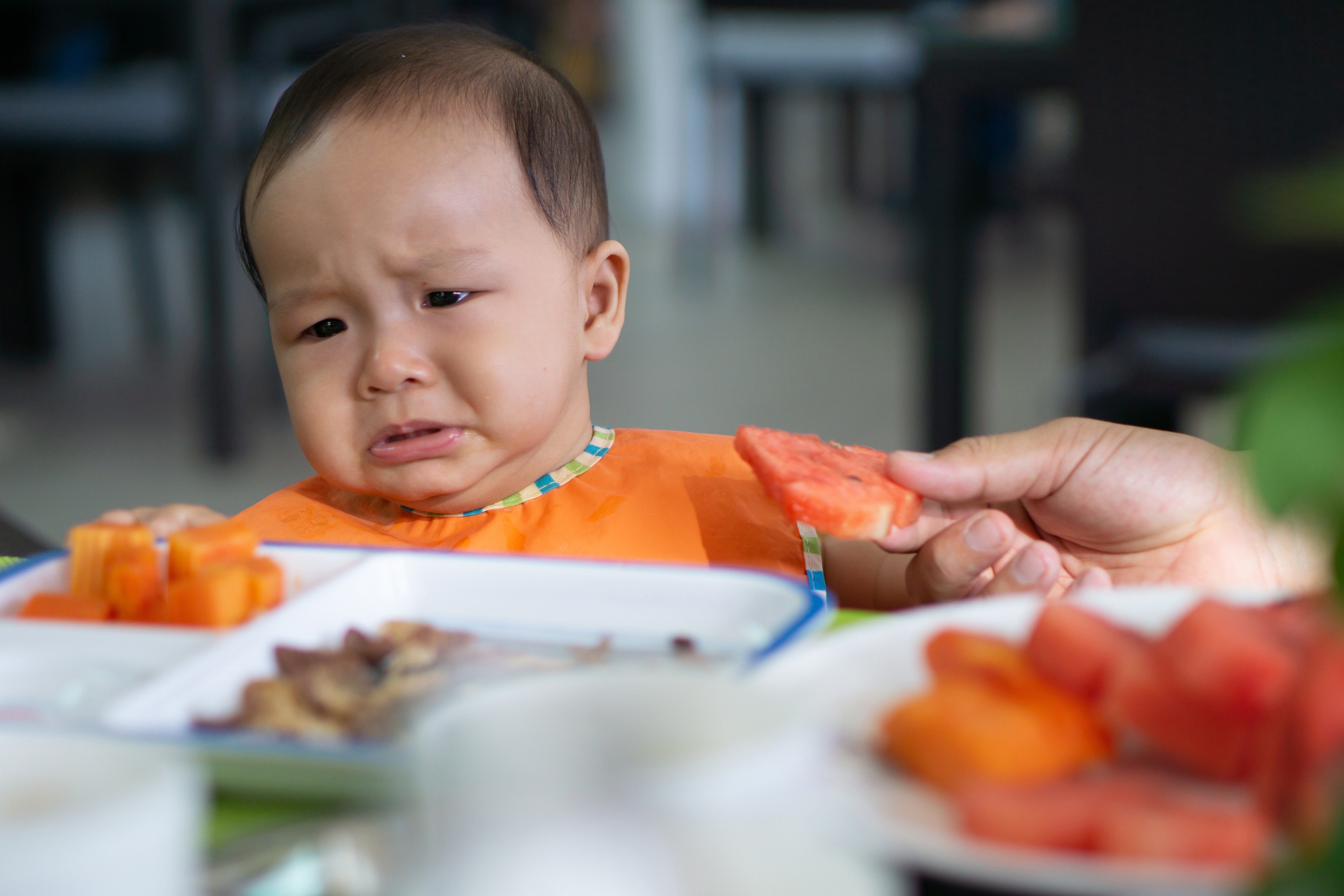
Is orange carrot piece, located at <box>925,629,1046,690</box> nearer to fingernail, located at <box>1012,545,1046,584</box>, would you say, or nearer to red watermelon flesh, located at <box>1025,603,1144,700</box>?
red watermelon flesh, located at <box>1025,603,1144,700</box>

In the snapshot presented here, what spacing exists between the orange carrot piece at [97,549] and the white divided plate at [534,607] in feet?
0.40

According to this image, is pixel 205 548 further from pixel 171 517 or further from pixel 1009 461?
pixel 1009 461

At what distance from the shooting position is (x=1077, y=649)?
18.1 inches

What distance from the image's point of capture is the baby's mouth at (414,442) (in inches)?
41.8

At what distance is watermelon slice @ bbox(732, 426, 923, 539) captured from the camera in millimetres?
844

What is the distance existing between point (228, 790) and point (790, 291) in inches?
219

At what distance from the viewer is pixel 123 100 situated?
3594 millimetres

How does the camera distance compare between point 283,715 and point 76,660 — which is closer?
point 283,715

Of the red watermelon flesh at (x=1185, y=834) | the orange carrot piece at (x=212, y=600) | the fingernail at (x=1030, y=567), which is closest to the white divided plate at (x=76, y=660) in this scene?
the orange carrot piece at (x=212, y=600)

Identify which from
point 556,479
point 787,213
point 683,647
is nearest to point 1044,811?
point 683,647

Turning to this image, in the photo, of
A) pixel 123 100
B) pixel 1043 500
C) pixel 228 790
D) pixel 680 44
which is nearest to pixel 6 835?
pixel 228 790

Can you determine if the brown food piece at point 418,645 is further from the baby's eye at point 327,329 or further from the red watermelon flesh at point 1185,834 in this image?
the baby's eye at point 327,329

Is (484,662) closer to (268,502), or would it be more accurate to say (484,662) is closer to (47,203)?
(268,502)

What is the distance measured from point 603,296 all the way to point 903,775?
2.86 feet
